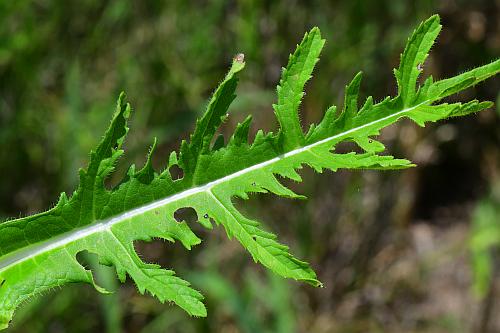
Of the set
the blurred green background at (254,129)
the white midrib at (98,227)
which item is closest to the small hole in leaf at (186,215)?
the blurred green background at (254,129)

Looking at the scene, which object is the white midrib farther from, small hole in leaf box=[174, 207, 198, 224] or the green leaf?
small hole in leaf box=[174, 207, 198, 224]

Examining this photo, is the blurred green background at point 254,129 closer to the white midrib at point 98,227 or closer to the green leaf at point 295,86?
the white midrib at point 98,227

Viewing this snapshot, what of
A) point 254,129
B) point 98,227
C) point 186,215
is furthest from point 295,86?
point 254,129

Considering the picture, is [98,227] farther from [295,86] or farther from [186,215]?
[186,215]

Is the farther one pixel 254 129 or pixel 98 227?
pixel 254 129

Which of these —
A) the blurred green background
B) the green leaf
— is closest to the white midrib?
the green leaf

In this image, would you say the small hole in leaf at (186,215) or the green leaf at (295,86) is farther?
the small hole in leaf at (186,215)

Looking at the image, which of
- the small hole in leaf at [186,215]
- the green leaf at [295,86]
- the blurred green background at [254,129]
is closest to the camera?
the green leaf at [295,86]

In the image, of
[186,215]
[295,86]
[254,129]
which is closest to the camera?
[295,86]

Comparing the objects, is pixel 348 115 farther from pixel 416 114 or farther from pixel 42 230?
pixel 42 230

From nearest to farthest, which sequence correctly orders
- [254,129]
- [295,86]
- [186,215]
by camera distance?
[295,86], [186,215], [254,129]
